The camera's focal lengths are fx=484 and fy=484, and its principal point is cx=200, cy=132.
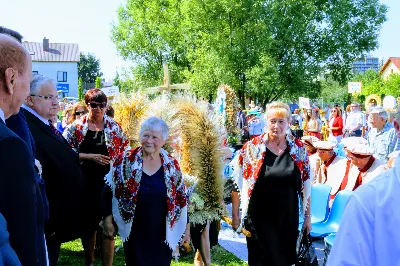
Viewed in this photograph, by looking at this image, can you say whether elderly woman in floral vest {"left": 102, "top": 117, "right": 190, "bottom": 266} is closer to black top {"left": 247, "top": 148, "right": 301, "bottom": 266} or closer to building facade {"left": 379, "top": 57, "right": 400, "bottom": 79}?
black top {"left": 247, "top": 148, "right": 301, "bottom": 266}

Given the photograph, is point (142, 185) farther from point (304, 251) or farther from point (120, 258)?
point (120, 258)

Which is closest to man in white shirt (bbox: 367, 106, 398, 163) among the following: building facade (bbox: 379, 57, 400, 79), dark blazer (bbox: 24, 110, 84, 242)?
dark blazer (bbox: 24, 110, 84, 242)

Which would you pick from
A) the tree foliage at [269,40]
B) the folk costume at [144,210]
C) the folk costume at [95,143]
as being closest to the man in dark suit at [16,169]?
the folk costume at [144,210]

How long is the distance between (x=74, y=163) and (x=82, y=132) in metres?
0.99

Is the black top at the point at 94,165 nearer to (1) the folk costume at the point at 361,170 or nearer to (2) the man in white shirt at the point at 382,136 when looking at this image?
(1) the folk costume at the point at 361,170

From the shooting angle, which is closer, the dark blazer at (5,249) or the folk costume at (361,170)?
the dark blazer at (5,249)

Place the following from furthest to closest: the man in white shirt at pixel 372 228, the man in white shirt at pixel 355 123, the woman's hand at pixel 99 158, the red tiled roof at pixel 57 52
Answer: the red tiled roof at pixel 57 52
the man in white shirt at pixel 355 123
the woman's hand at pixel 99 158
the man in white shirt at pixel 372 228

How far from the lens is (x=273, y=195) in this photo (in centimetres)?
440

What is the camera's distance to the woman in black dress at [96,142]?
487 centimetres

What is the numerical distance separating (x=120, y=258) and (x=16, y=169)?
4180mm

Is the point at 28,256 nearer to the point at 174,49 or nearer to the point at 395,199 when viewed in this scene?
the point at 395,199

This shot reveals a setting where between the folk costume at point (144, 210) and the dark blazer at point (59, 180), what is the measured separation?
33cm

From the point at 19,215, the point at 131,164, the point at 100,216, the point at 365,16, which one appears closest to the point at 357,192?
the point at 19,215

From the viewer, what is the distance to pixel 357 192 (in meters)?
1.34
